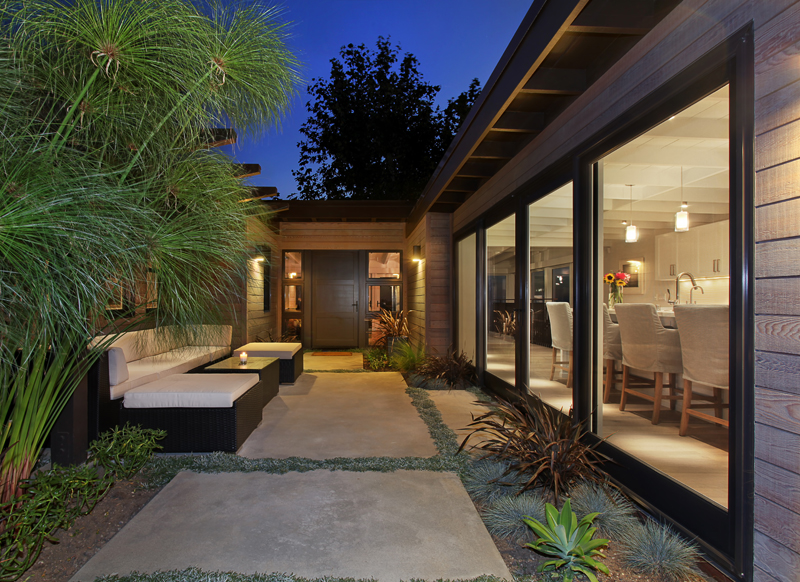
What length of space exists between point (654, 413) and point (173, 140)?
9.94 ft

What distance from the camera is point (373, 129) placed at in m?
15.5

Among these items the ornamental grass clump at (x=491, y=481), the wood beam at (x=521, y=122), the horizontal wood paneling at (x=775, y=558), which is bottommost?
the ornamental grass clump at (x=491, y=481)

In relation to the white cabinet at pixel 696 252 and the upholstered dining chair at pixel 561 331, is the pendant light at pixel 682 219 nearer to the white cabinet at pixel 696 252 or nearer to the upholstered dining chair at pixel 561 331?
the white cabinet at pixel 696 252

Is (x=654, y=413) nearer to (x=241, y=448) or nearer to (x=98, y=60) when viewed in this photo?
(x=241, y=448)

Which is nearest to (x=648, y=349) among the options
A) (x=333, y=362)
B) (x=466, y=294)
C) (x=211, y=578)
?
(x=211, y=578)

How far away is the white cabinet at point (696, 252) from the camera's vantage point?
196cm

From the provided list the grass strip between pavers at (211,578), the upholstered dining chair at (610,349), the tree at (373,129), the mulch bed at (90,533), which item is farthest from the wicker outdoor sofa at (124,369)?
the tree at (373,129)

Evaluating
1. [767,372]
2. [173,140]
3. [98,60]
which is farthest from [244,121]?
[767,372]

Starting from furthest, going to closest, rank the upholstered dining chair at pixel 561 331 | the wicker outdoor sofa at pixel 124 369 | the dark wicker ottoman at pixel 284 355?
the dark wicker ottoman at pixel 284 355, the upholstered dining chair at pixel 561 331, the wicker outdoor sofa at pixel 124 369

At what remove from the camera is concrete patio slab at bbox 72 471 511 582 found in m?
1.74

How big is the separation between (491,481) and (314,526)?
0.97m

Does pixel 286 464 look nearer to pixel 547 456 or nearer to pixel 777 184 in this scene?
pixel 547 456

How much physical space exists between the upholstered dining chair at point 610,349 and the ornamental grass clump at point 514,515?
3.06ft

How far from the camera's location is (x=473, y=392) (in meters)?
5.09
